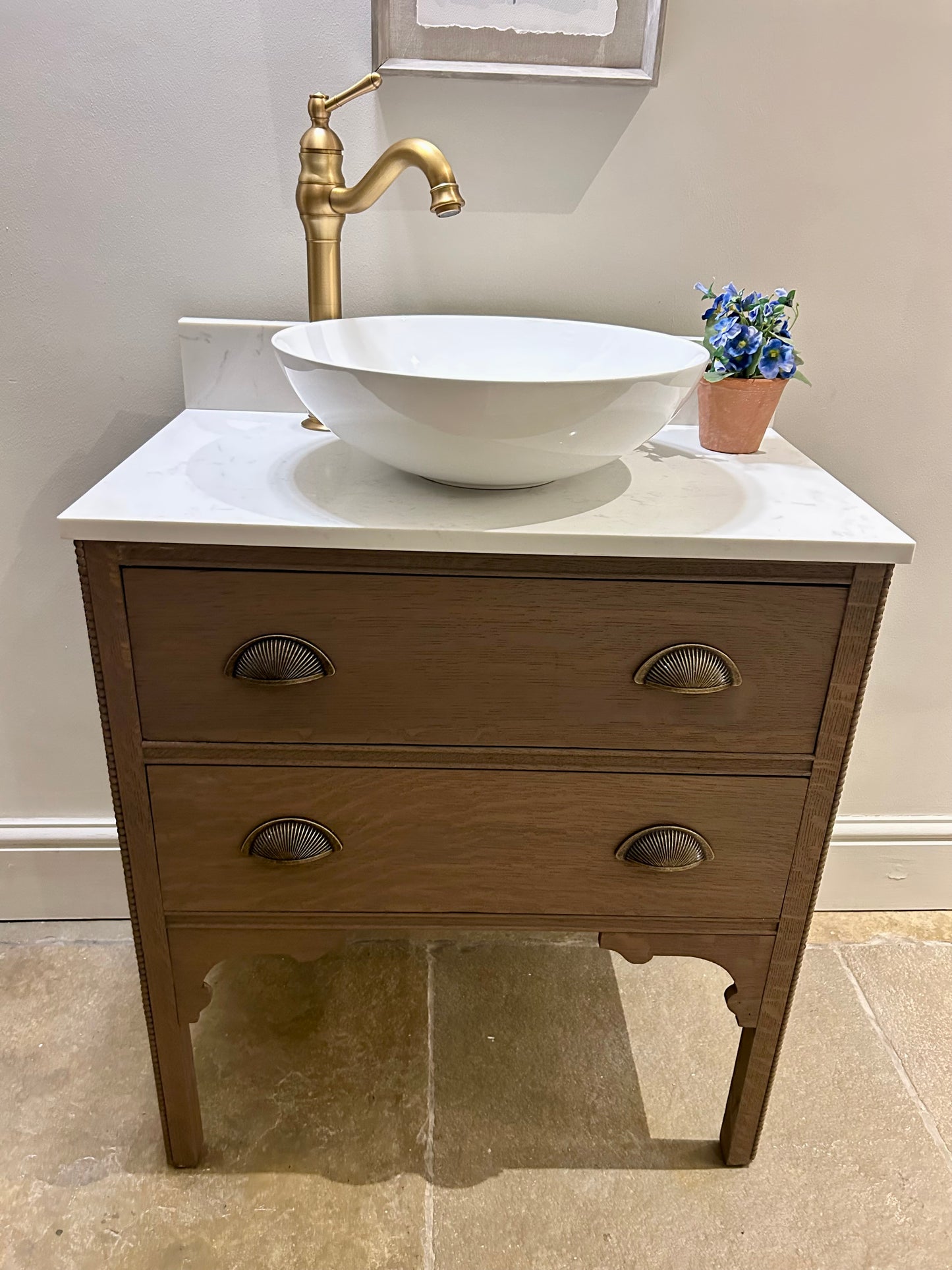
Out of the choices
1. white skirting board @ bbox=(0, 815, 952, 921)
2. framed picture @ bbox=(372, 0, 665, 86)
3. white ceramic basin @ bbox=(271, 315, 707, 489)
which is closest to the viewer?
white ceramic basin @ bbox=(271, 315, 707, 489)

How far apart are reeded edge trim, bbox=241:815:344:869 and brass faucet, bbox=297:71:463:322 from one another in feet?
1.86

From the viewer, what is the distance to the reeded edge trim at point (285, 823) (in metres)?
0.94

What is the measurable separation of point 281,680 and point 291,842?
19 centimetres

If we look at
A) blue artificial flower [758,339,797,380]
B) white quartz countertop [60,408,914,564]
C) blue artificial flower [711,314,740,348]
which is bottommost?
white quartz countertop [60,408,914,564]

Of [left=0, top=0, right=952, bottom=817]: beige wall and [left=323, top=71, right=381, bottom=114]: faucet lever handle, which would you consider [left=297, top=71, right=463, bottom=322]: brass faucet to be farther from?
[left=0, top=0, right=952, bottom=817]: beige wall

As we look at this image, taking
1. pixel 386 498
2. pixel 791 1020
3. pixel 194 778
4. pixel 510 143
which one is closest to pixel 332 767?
pixel 194 778

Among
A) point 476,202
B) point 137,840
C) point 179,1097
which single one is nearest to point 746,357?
point 476,202

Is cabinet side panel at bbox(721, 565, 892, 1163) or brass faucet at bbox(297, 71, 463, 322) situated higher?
brass faucet at bbox(297, 71, 463, 322)

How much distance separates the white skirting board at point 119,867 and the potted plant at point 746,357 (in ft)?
2.69

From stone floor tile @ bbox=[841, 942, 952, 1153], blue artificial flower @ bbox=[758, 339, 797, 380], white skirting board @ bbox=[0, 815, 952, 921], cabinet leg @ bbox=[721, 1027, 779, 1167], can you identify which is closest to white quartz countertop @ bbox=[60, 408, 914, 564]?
blue artificial flower @ bbox=[758, 339, 797, 380]

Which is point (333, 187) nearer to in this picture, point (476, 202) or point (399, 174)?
point (399, 174)

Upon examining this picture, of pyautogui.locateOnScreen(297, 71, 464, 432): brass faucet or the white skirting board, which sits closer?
pyautogui.locateOnScreen(297, 71, 464, 432): brass faucet

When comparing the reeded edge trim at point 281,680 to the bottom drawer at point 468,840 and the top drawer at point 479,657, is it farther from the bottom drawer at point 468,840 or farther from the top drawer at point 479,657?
the bottom drawer at point 468,840

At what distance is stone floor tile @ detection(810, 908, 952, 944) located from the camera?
1537 mm
